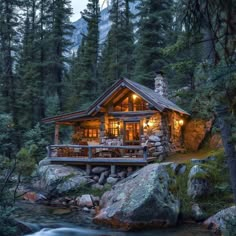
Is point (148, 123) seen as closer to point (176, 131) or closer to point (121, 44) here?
point (176, 131)

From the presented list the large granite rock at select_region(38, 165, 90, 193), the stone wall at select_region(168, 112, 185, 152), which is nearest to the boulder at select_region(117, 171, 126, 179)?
the large granite rock at select_region(38, 165, 90, 193)

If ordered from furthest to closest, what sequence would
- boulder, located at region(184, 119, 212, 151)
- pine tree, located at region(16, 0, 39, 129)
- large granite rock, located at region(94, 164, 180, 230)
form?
1. pine tree, located at region(16, 0, 39, 129)
2. boulder, located at region(184, 119, 212, 151)
3. large granite rock, located at region(94, 164, 180, 230)

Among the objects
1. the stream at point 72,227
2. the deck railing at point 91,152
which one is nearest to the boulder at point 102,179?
the deck railing at point 91,152

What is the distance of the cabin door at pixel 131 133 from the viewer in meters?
19.6

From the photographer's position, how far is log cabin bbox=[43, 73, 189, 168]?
1788 centimetres

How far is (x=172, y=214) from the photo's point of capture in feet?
37.6

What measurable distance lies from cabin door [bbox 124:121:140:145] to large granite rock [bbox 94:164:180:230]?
7.04 m

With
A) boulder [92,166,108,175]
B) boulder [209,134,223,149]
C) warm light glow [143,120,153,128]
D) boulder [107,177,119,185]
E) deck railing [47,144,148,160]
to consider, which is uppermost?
warm light glow [143,120,153,128]

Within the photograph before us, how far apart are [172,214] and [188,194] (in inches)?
70.9

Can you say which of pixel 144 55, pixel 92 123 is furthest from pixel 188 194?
pixel 144 55

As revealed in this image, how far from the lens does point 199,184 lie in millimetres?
13008

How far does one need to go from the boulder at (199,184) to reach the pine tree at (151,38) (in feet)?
42.4

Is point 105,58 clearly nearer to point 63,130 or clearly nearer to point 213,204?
point 63,130

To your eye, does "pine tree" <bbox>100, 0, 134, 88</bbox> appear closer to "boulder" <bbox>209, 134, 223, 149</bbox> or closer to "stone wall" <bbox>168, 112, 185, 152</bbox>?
"stone wall" <bbox>168, 112, 185, 152</bbox>
